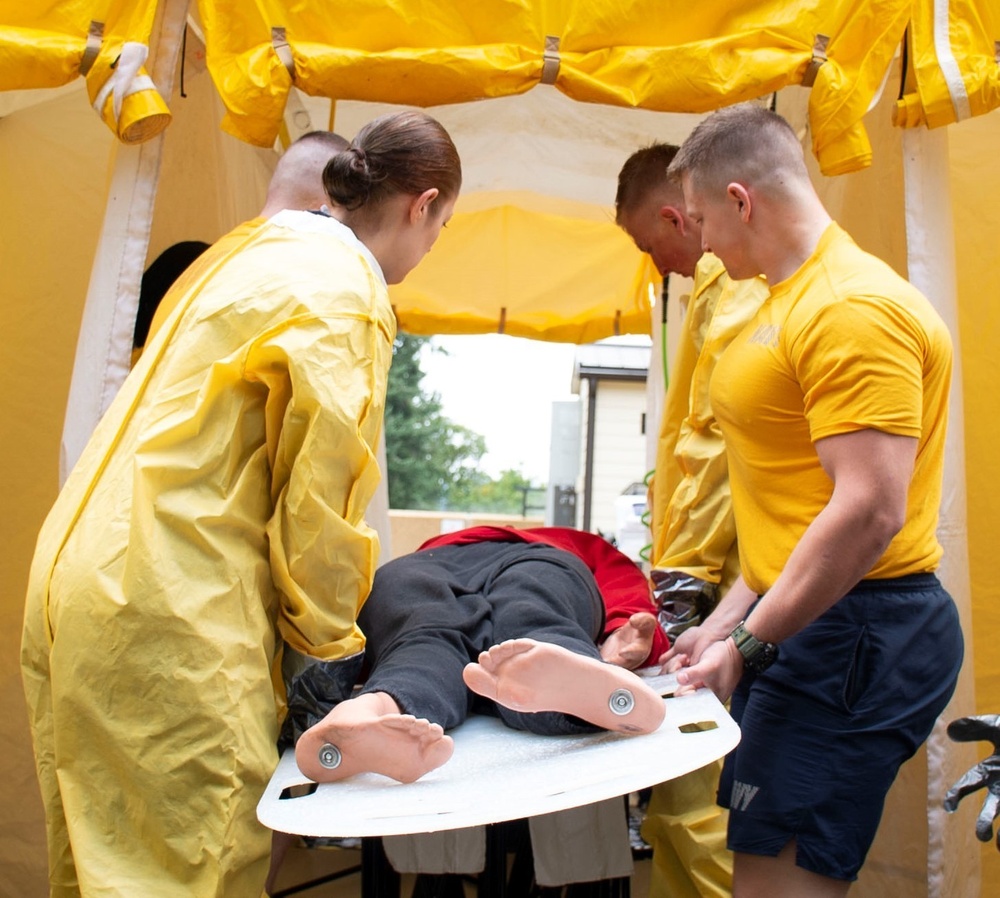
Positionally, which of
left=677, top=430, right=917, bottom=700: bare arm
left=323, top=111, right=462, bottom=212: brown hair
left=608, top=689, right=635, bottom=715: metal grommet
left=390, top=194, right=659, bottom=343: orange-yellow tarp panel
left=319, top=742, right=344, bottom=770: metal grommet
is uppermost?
left=390, top=194, right=659, bottom=343: orange-yellow tarp panel

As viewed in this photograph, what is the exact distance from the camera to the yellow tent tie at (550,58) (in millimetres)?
2145

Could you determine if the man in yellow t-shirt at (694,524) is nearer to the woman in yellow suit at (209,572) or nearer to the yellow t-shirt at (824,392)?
the yellow t-shirt at (824,392)

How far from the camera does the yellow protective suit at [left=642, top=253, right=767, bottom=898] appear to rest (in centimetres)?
205

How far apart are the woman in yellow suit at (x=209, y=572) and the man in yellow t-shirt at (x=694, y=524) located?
91 centimetres

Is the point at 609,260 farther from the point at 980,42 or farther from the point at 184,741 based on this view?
the point at 184,741

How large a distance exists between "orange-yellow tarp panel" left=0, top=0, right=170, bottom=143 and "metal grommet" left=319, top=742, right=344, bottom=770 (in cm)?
136

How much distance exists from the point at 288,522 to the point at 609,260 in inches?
134

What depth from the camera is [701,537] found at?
7.38 feet

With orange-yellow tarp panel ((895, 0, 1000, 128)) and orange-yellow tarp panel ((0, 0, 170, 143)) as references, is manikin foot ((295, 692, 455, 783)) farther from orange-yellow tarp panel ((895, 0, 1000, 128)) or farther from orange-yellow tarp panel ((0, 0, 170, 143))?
orange-yellow tarp panel ((895, 0, 1000, 128))

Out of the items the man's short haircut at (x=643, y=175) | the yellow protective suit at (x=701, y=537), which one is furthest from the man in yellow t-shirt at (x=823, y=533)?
the man's short haircut at (x=643, y=175)

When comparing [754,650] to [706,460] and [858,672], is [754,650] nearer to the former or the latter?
[858,672]

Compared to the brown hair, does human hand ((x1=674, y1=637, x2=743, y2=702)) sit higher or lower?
lower

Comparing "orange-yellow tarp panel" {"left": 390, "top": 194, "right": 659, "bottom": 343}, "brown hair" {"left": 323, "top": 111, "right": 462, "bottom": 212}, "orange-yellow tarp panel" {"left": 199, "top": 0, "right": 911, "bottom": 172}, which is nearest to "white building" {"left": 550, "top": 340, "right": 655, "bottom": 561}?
"orange-yellow tarp panel" {"left": 390, "top": 194, "right": 659, "bottom": 343}

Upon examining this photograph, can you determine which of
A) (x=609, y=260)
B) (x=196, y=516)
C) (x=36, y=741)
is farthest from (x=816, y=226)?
(x=609, y=260)
